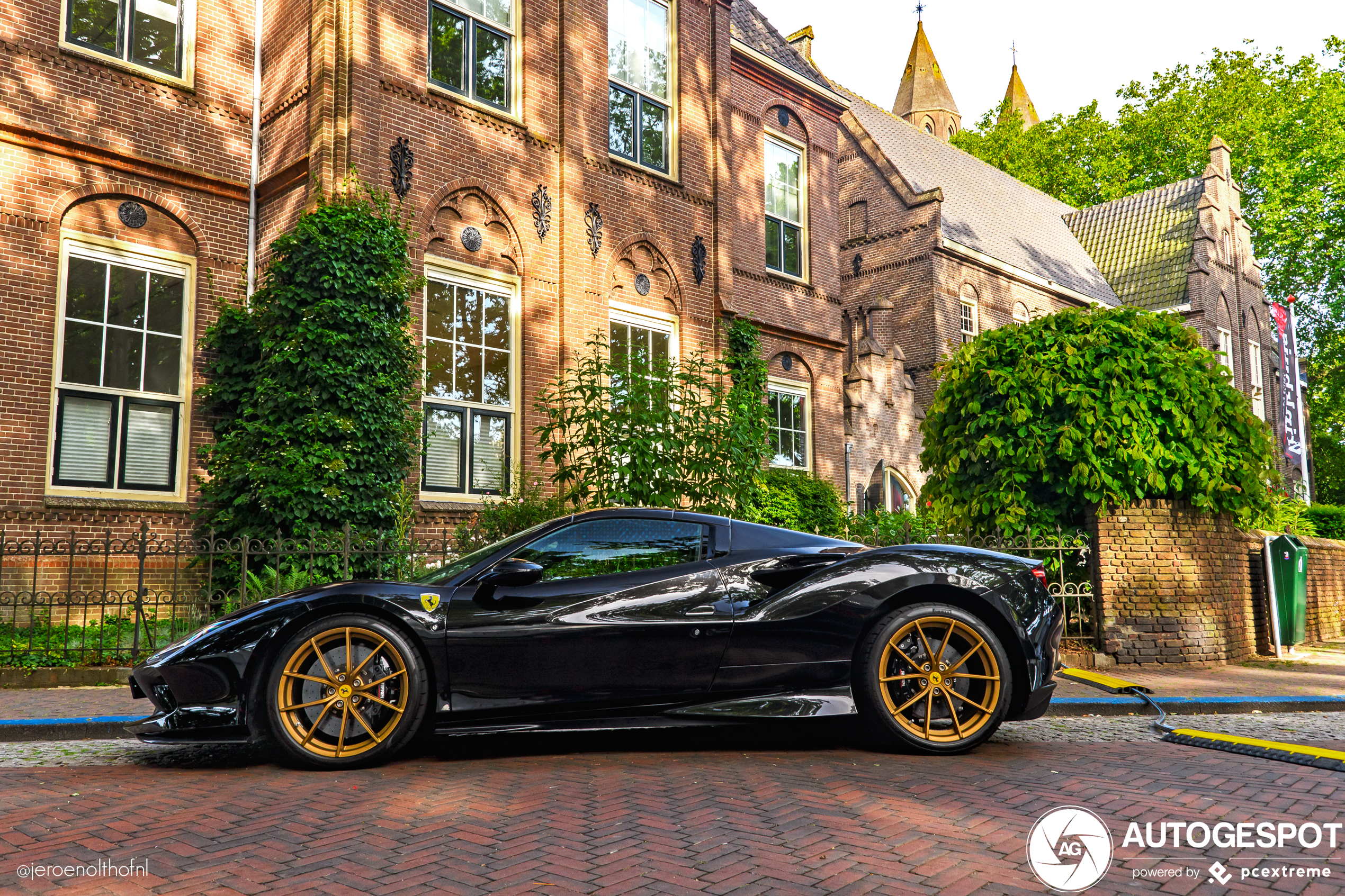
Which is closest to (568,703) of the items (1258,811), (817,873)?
(817,873)

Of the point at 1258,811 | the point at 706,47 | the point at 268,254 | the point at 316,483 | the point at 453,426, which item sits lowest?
the point at 1258,811

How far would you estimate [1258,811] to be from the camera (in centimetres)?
368

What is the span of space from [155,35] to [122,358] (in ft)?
13.0

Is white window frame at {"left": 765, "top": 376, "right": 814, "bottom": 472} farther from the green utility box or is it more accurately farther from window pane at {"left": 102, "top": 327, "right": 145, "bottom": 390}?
window pane at {"left": 102, "top": 327, "right": 145, "bottom": 390}

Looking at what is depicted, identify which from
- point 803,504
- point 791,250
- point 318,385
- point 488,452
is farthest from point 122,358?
point 791,250

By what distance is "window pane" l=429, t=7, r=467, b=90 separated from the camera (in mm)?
12469

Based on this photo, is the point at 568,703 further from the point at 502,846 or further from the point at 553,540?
the point at 502,846

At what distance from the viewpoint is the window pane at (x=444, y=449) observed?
A: 11.9m

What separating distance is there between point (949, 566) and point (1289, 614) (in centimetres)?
767

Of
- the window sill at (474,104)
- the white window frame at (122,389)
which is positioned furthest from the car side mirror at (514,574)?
the window sill at (474,104)

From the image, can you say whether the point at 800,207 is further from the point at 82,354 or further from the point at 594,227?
the point at 82,354

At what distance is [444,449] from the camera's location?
39.6 ft

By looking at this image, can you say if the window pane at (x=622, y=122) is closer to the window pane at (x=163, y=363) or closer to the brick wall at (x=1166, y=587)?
the window pane at (x=163, y=363)

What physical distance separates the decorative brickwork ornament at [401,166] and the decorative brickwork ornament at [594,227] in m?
2.82
